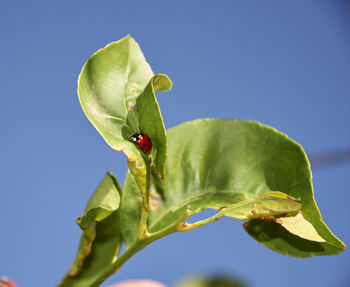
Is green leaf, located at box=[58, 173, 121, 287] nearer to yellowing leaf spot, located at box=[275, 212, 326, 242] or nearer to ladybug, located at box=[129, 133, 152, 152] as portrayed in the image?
ladybug, located at box=[129, 133, 152, 152]

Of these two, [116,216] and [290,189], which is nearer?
[290,189]

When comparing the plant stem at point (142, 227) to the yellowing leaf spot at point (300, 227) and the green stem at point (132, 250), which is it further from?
the yellowing leaf spot at point (300, 227)

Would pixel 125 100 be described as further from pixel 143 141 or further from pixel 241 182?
pixel 241 182

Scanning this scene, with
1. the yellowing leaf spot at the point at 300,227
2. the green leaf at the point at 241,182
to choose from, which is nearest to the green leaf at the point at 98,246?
the green leaf at the point at 241,182

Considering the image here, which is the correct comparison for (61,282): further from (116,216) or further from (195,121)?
(195,121)

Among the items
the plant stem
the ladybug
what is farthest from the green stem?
the ladybug

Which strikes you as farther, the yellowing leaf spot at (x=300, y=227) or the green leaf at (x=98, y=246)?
the green leaf at (x=98, y=246)

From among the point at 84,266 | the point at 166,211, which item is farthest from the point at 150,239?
the point at 84,266

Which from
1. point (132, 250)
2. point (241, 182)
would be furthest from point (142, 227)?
point (241, 182)
